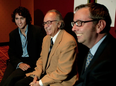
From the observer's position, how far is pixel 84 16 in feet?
3.48

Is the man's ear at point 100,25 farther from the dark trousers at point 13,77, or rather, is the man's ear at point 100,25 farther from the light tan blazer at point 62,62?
the dark trousers at point 13,77

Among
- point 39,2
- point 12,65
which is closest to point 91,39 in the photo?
point 12,65

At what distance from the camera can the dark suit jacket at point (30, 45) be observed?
7.66 feet

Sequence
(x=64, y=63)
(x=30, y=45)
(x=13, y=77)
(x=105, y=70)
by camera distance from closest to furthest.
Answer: (x=105, y=70) → (x=64, y=63) → (x=13, y=77) → (x=30, y=45)

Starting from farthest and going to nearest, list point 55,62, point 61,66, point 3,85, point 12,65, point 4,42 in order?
point 4,42, point 12,65, point 3,85, point 55,62, point 61,66

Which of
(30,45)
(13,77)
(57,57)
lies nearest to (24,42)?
(30,45)

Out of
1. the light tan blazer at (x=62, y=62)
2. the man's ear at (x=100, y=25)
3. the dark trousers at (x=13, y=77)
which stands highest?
the man's ear at (x=100, y=25)

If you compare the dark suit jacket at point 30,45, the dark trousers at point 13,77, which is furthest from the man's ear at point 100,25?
the dark suit jacket at point 30,45

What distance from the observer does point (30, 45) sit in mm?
2336

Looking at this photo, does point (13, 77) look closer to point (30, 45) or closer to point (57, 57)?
point (30, 45)

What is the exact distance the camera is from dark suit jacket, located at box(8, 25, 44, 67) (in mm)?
2334

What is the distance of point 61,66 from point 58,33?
48 cm

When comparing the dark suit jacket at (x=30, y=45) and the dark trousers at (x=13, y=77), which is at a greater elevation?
the dark suit jacket at (x=30, y=45)

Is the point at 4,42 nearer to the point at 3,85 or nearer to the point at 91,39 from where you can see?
the point at 3,85
